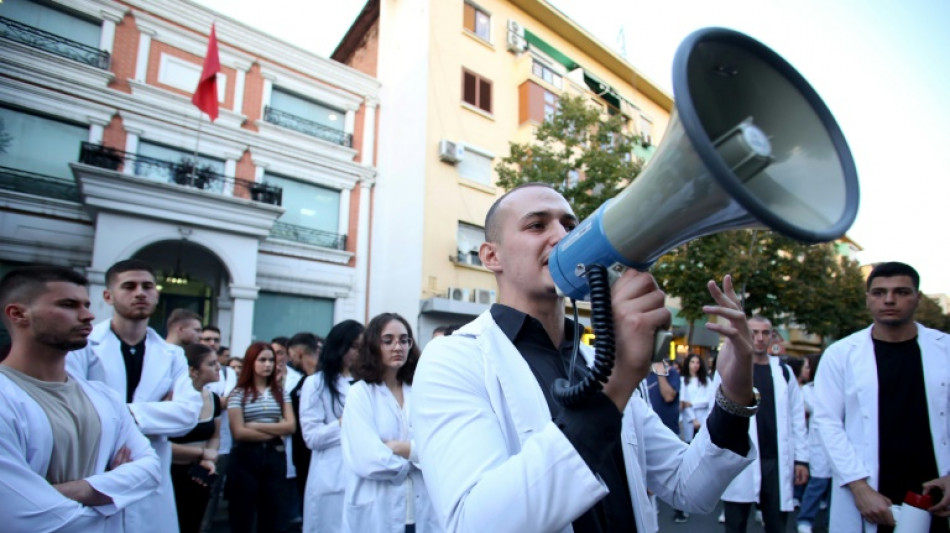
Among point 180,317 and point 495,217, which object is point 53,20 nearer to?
point 180,317

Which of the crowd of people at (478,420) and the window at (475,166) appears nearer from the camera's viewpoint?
the crowd of people at (478,420)

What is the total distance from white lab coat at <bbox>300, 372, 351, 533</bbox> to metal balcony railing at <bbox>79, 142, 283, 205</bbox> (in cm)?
958

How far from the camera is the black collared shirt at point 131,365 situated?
326 cm

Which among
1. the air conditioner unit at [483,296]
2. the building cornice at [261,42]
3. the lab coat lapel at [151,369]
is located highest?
the building cornice at [261,42]

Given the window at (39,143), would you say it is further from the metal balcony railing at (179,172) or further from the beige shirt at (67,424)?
the beige shirt at (67,424)

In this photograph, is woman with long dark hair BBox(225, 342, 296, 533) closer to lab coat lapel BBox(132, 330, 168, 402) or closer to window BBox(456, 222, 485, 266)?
lab coat lapel BBox(132, 330, 168, 402)

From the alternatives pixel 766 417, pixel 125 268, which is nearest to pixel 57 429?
pixel 125 268

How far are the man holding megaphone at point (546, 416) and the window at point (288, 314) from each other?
12.9 meters

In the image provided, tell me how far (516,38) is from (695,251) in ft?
32.0

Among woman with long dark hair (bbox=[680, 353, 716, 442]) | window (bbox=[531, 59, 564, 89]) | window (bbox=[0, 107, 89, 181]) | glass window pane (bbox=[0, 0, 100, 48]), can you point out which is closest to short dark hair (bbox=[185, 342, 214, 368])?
woman with long dark hair (bbox=[680, 353, 716, 442])

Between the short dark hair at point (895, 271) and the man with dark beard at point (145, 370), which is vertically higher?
the short dark hair at point (895, 271)

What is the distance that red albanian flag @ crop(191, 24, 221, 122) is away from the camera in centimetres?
1156

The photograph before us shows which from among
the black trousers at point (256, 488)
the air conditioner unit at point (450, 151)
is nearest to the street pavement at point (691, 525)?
the black trousers at point (256, 488)

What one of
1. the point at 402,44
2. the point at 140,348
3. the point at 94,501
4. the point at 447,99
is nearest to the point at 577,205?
the point at 447,99
